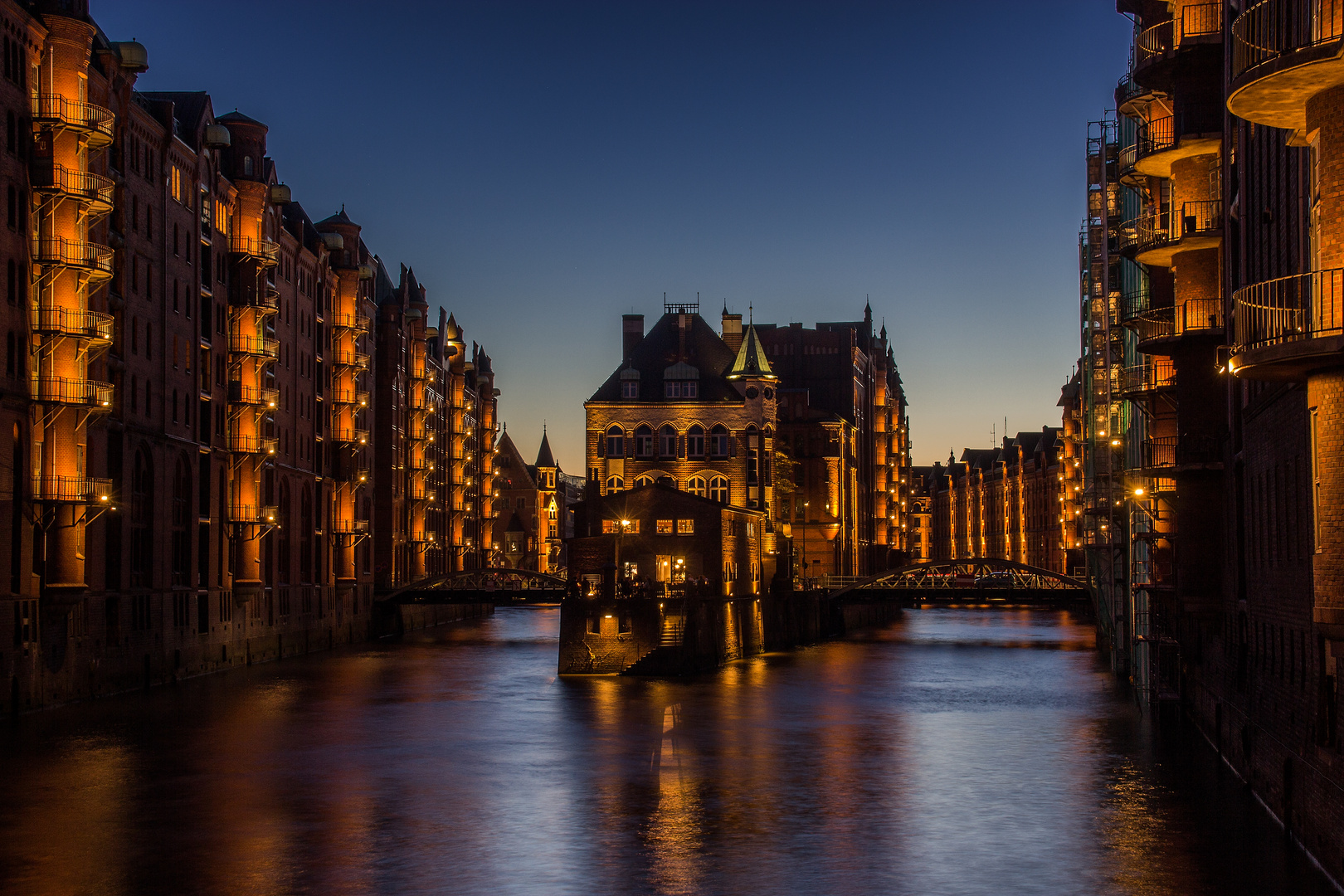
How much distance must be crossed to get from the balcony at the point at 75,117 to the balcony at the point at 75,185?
47.8 inches

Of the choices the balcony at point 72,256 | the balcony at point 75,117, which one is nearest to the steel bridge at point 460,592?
the balcony at point 72,256

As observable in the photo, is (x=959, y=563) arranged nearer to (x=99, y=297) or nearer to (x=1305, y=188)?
(x=99, y=297)

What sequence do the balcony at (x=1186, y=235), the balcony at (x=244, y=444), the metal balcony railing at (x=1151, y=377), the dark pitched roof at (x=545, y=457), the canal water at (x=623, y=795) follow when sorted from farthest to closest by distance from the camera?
the dark pitched roof at (x=545, y=457), the balcony at (x=244, y=444), the metal balcony railing at (x=1151, y=377), the balcony at (x=1186, y=235), the canal water at (x=623, y=795)

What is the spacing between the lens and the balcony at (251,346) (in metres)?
74.8

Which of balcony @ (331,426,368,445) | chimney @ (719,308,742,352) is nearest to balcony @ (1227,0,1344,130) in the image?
balcony @ (331,426,368,445)

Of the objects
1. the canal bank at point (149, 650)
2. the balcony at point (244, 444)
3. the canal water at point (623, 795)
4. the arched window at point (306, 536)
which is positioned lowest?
the canal water at point (623, 795)

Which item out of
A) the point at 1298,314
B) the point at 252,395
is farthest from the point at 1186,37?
the point at 252,395

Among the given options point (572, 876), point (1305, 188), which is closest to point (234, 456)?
point (572, 876)

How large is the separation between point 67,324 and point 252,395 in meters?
22.1

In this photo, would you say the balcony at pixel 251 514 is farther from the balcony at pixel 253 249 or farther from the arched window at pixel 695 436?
the arched window at pixel 695 436

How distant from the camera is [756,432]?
110m

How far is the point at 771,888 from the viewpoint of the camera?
2875 centimetres

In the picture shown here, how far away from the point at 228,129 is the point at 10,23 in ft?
86.1

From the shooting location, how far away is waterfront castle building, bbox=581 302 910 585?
359 ft
